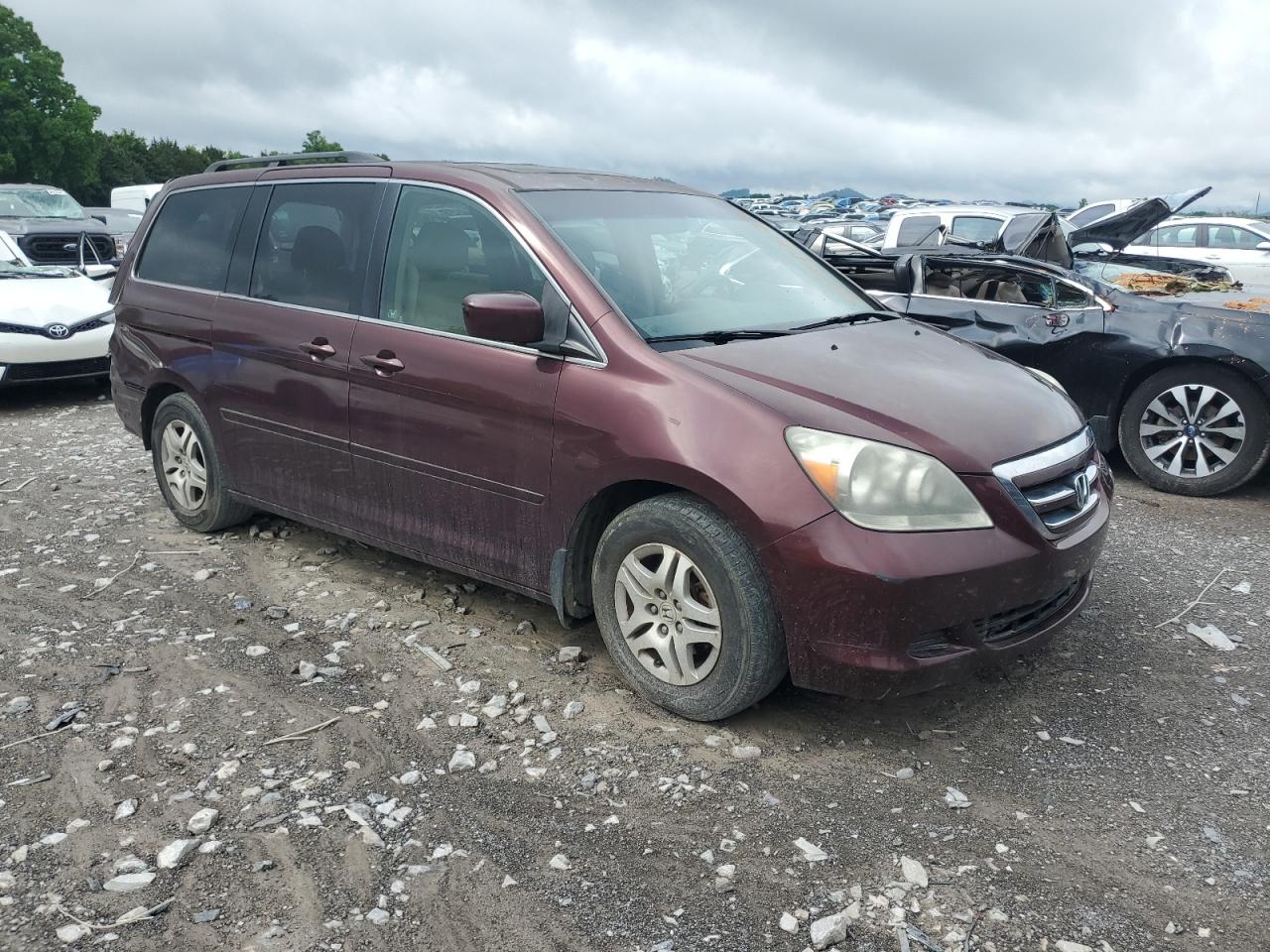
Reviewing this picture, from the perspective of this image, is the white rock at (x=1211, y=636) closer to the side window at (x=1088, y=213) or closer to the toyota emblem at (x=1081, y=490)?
the toyota emblem at (x=1081, y=490)

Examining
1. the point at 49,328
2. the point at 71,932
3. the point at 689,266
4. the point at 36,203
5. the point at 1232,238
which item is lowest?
the point at 71,932

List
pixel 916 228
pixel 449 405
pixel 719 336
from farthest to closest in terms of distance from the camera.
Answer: pixel 916 228, pixel 449 405, pixel 719 336

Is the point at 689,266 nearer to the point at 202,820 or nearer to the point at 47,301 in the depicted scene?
the point at 202,820

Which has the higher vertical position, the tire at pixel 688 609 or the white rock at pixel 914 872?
the tire at pixel 688 609

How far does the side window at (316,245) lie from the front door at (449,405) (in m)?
0.20

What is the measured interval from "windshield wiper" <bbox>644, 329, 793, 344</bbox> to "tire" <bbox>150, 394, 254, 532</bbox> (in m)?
2.62

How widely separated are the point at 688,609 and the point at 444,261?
1744mm

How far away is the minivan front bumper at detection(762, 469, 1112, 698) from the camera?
3.12 m

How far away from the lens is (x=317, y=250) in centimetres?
461

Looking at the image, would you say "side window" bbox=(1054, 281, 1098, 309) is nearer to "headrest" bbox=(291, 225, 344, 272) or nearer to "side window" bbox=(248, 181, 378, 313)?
"side window" bbox=(248, 181, 378, 313)

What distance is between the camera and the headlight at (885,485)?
3.16 meters

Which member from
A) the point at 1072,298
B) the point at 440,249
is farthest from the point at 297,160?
the point at 1072,298

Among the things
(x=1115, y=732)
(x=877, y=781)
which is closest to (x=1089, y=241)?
(x=1115, y=732)

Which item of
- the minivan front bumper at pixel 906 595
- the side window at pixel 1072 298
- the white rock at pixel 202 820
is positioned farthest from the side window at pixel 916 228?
the white rock at pixel 202 820
